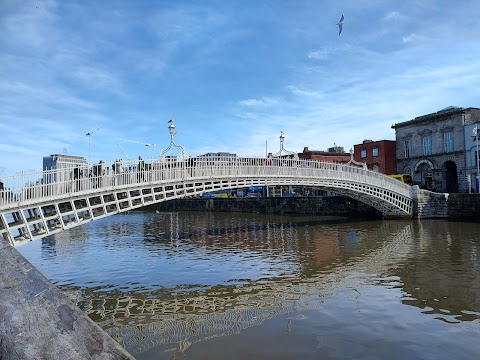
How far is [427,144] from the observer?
150ft

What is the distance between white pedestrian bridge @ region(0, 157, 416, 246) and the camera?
12.7 metres

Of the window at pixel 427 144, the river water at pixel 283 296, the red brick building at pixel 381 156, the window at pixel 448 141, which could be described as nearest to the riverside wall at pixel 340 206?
the window at pixel 448 141

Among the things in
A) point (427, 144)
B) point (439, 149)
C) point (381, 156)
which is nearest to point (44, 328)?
point (439, 149)

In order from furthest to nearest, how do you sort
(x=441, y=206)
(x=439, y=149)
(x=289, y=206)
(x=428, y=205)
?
(x=289, y=206) → (x=439, y=149) → (x=428, y=205) → (x=441, y=206)

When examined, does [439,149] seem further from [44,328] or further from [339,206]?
[44,328]

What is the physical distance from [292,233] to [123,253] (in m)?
12.5

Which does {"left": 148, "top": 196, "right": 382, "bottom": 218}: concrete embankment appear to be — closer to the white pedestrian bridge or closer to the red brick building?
the white pedestrian bridge

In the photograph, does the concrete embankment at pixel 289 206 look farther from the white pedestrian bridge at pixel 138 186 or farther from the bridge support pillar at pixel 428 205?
the white pedestrian bridge at pixel 138 186

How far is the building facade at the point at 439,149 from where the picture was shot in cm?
4097

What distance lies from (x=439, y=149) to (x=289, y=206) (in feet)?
62.1

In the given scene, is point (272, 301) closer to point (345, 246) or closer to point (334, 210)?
point (345, 246)

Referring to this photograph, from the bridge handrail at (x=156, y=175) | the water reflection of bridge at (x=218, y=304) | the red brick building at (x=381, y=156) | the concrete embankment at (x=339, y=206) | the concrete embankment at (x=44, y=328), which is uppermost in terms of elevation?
the red brick building at (x=381, y=156)

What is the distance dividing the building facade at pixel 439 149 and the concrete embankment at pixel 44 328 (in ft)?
141

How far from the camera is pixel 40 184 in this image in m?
13.0
